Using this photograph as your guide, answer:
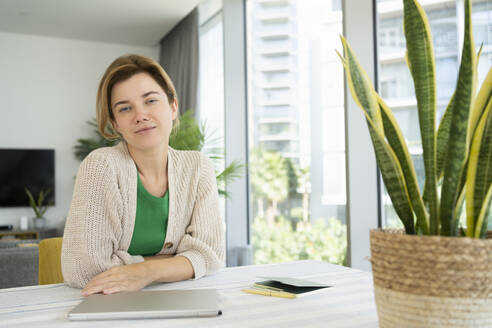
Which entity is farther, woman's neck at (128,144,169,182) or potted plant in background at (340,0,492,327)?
woman's neck at (128,144,169,182)

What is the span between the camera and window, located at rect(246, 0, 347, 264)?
3.54m

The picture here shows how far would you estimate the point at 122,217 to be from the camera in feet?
4.30

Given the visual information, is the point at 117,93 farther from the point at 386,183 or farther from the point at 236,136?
the point at 236,136

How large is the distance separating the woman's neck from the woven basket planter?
0.94 meters

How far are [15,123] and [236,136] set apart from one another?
316cm

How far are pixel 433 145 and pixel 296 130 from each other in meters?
3.33

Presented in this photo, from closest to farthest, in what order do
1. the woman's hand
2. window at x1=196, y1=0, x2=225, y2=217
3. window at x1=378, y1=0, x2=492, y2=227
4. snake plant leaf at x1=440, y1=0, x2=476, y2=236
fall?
1. snake plant leaf at x1=440, y1=0, x2=476, y2=236
2. the woman's hand
3. window at x1=378, y1=0, x2=492, y2=227
4. window at x1=196, y1=0, x2=225, y2=217

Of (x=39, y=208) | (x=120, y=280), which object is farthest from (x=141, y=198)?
(x=39, y=208)

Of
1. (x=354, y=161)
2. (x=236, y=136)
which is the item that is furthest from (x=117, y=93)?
(x=236, y=136)

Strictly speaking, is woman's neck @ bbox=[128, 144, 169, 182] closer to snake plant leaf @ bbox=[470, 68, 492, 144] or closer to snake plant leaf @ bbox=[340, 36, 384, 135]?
snake plant leaf @ bbox=[340, 36, 384, 135]

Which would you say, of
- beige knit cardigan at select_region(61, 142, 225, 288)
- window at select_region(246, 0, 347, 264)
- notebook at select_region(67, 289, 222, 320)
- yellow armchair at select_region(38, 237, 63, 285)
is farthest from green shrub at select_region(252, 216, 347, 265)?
notebook at select_region(67, 289, 222, 320)

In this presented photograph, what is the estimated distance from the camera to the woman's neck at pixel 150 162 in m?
1.43

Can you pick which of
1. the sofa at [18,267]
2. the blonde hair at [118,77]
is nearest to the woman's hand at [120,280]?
the blonde hair at [118,77]

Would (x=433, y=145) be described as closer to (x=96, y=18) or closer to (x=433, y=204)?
(x=433, y=204)
